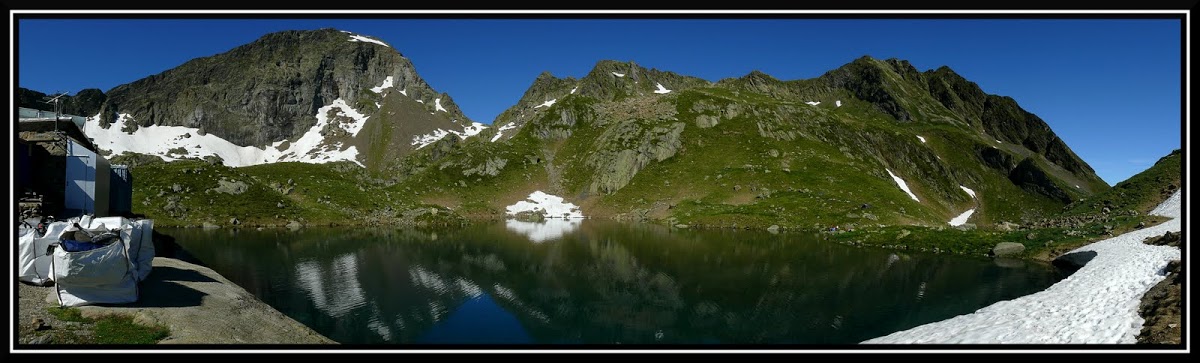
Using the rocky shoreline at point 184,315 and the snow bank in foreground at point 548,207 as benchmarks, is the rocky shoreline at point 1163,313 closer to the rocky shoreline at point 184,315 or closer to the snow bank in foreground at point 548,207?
the rocky shoreline at point 184,315

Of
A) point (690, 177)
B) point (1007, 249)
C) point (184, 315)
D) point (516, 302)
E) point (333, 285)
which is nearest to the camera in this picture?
point (184, 315)

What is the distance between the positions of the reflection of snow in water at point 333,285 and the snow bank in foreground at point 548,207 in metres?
95.7

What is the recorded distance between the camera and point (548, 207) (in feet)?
492

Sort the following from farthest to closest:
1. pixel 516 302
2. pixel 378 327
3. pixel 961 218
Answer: pixel 961 218
pixel 516 302
pixel 378 327

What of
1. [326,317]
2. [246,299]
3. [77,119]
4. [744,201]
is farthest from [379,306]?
[744,201]

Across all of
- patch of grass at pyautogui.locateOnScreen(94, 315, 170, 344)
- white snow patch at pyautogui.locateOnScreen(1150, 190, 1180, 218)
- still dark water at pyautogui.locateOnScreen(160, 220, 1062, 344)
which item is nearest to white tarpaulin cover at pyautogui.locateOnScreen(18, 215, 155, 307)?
patch of grass at pyautogui.locateOnScreen(94, 315, 170, 344)

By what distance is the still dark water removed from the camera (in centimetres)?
2666

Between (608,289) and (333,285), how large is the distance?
19787 millimetres

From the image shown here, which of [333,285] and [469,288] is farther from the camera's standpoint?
[469,288]

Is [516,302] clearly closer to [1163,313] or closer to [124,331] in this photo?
[124,331]

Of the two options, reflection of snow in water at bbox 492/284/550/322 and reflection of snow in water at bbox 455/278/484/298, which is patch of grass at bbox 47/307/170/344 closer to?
reflection of snow in water at bbox 492/284/550/322

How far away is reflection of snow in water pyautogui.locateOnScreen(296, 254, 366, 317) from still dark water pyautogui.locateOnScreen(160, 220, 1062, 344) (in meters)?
0.11

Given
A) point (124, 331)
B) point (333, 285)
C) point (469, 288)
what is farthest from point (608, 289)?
point (124, 331)

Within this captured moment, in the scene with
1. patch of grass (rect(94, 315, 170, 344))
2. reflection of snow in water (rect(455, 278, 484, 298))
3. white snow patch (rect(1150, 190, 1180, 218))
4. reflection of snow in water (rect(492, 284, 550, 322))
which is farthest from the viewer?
white snow patch (rect(1150, 190, 1180, 218))
